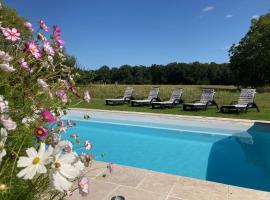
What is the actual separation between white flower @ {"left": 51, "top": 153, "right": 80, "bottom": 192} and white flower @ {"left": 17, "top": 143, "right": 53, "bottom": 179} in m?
0.03

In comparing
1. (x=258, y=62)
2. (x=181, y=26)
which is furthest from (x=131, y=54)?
(x=258, y=62)

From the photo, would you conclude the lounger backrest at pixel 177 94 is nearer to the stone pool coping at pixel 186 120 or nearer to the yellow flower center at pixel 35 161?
the stone pool coping at pixel 186 120

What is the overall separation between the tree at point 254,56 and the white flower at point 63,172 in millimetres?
32181

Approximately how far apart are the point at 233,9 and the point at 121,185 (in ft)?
45.3

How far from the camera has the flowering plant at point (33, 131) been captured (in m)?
0.77

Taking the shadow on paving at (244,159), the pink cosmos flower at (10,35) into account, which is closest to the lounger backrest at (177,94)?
the shadow on paving at (244,159)

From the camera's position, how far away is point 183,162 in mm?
5980

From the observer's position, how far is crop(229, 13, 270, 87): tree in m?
30.6

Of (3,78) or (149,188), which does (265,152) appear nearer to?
(149,188)

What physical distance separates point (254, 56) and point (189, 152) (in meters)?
27.3

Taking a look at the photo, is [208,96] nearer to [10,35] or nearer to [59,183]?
[10,35]

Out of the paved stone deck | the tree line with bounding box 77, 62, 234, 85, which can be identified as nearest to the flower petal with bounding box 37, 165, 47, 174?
the paved stone deck

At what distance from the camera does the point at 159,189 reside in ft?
10.8

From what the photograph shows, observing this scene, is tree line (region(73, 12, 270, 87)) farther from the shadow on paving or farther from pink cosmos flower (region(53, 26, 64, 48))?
pink cosmos flower (region(53, 26, 64, 48))
